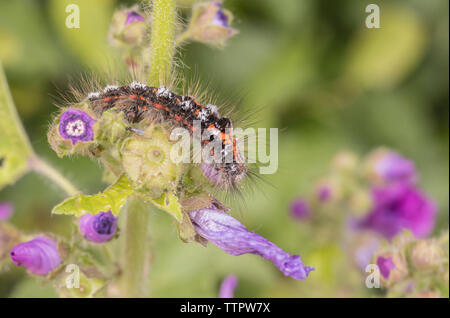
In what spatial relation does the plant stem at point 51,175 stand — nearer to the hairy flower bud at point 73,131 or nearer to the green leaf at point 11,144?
the green leaf at point 11,144

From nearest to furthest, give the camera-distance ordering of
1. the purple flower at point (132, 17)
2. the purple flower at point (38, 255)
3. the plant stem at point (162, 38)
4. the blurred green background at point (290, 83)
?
1. the plant stem at point (162, 38)
2. the purple flower at point (38, 255)
3. the purple flower at point (132, 17)
4. the blurred green background at point (290, 83)

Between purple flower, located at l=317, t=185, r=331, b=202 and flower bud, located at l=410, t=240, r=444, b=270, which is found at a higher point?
purple flower, located at l=317, t=185, r=331, b=202

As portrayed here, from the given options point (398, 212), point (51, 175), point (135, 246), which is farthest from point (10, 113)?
point (398, 212)

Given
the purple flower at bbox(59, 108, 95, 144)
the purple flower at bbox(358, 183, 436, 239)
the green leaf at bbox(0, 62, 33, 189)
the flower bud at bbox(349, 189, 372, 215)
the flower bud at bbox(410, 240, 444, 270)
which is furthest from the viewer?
the purple flower at bbox(358, 183, 436, 239)

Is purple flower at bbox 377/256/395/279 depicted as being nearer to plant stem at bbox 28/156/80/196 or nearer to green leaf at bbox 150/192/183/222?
green leaf at bbox 150/192/183/222

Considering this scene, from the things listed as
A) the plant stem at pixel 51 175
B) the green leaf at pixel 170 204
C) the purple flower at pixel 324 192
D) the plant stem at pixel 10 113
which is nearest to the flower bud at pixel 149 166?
the green leaf at pixel 170 204

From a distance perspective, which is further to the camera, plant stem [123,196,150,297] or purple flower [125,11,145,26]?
purple flower [125,11,145,26]

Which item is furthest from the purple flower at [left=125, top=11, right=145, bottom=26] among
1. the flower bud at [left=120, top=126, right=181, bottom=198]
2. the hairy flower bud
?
the flower bud at [left=120, top=126, right=181, bottom=198]
